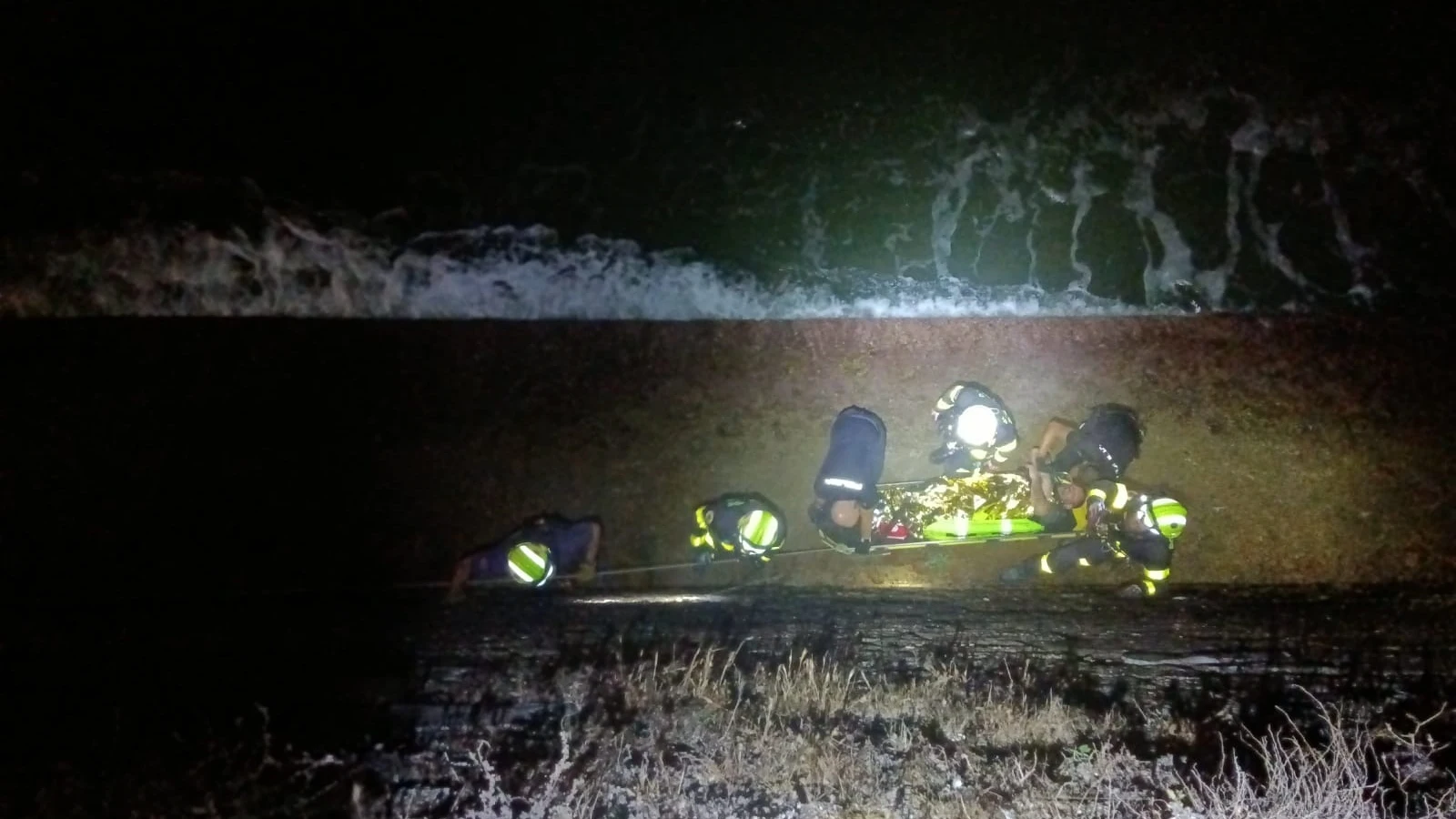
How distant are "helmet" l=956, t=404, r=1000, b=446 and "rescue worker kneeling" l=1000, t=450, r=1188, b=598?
0.42 m

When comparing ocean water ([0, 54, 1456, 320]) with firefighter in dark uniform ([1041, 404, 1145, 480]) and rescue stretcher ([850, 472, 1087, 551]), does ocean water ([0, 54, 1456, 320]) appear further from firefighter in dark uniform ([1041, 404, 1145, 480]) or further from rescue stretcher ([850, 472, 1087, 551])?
rescue stretcher ([850, 472, 1087, 551])

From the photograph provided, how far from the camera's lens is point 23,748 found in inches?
174

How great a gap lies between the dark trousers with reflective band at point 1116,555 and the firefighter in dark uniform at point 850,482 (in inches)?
41.0

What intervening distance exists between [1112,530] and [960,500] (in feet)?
2.66

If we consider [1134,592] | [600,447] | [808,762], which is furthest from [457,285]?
[1134,592]

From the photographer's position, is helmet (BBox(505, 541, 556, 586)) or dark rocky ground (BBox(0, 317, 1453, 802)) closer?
helmet (BBox(505, 541, 556, 586))

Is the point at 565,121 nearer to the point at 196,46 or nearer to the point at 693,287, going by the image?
the point at 693,287

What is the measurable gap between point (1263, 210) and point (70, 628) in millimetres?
7800

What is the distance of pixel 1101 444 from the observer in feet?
16.5

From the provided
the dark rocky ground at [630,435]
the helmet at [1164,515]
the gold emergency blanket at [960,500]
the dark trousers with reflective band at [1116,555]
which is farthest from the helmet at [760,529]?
the helmet at [1164,515]

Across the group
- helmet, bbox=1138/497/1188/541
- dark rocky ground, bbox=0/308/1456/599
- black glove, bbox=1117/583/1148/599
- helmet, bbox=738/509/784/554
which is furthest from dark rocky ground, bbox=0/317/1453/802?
helmet, bbox=1138/497/1188/541

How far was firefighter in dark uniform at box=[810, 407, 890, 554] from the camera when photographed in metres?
4.89

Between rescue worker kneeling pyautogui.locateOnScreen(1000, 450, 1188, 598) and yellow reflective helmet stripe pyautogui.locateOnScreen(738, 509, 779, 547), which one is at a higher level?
rescue worker kneeling pyautogui.locateOnScreen(1000, 450, 1188, 598)

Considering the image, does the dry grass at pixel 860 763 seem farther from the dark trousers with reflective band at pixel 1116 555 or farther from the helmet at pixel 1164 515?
the helmet at pixel 1164 515
